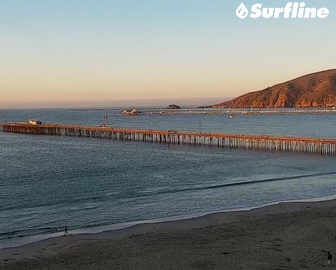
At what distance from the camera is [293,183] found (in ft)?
104

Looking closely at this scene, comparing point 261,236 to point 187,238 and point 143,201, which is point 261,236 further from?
point 143,201

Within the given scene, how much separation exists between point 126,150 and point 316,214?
3865 cm

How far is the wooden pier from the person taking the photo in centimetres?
5275

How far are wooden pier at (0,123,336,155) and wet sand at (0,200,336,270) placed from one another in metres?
33.6

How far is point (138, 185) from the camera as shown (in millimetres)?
31156

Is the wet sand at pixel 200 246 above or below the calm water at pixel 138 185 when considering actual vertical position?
above

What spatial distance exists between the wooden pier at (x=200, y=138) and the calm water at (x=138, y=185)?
394cm

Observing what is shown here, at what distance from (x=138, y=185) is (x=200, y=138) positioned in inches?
1473

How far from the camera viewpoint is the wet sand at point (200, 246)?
44.6ft

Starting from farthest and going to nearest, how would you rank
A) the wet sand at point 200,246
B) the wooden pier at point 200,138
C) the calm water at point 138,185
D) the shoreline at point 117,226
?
1. the wooden pier at point 200,138
2. the calm water at point 138,185
3. the shoreline at point 117,226
4. the wet sand at point 200,246

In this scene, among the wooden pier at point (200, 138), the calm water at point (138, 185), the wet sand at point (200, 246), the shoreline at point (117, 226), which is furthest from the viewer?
the wooden pier at point (200, 138)

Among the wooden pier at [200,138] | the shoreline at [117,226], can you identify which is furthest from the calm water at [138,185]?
the wooden pier at [200,138]

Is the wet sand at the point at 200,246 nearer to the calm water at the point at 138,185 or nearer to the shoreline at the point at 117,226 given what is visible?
the shoreline at the point at 117,226

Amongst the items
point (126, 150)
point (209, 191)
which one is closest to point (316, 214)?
point (209, 191)
